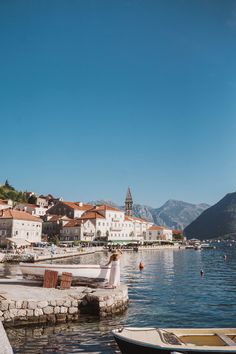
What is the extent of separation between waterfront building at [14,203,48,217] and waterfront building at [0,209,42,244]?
123 ft

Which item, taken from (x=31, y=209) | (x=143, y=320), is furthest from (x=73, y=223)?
(x=143, y=320)

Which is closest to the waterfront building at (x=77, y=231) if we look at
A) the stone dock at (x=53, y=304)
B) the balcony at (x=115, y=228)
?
the balcony at (x=115, y=228)

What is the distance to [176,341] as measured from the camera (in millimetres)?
11352

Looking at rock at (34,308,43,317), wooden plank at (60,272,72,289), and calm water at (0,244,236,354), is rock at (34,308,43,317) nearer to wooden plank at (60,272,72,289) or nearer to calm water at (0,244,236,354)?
calm water at (0,244,236,354)

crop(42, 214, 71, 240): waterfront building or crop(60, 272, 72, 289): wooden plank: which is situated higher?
crop(42, 214, 71, 240): waterfront building

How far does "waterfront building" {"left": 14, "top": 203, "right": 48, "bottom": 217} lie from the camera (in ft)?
441

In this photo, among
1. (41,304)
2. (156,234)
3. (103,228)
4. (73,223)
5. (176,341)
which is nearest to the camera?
(176,341)

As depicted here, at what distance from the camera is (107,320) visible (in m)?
18.7

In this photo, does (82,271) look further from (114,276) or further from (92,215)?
(92,215)

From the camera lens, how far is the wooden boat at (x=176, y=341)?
1067cm

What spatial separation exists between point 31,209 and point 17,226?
50.3 metres

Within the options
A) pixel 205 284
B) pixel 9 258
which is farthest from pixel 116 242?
pixel 205 284

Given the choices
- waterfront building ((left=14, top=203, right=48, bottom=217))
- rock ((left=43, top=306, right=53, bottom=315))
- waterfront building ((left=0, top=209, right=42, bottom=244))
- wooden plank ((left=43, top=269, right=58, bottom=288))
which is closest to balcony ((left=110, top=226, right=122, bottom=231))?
waterfront building ((left=14, top=203, right=48, bottom=217))

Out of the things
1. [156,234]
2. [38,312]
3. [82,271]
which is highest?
[156,234]
